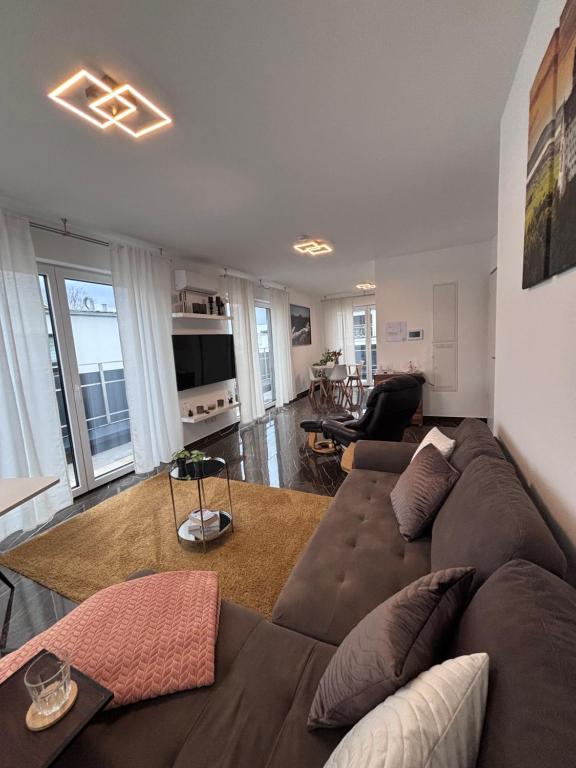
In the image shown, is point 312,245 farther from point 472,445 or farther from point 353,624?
point 353,624

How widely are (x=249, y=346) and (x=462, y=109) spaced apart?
412cm

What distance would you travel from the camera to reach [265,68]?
4.70 feet

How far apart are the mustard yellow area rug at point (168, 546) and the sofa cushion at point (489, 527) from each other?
108cm

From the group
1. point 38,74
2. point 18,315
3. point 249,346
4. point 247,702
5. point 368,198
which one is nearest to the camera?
point 247,702

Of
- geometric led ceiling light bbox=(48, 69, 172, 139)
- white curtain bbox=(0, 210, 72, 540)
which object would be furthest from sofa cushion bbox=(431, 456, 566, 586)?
white curtain bbox=(0, 210, 72, 540)

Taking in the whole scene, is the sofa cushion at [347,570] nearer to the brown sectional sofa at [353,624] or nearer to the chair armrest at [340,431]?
the brown sectional sofa at [353,624]

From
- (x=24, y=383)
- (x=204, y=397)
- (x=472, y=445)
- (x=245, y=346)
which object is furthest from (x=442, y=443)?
(x=245, y=346)

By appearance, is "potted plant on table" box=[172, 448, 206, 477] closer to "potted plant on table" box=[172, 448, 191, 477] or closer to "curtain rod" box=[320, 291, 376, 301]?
"potted plant on table" box=[172, 448, 191, 477]

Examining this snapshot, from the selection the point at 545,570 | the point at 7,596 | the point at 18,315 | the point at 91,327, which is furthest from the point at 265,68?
the point at 7,596

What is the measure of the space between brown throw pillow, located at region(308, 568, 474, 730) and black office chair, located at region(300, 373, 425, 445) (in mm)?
2161

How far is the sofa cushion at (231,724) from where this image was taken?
0.77 meters

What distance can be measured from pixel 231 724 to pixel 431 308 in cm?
507

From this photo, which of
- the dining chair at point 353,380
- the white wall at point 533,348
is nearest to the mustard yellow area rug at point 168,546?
the white wall at point 533,348

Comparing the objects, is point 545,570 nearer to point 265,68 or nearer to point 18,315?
point 265,68
